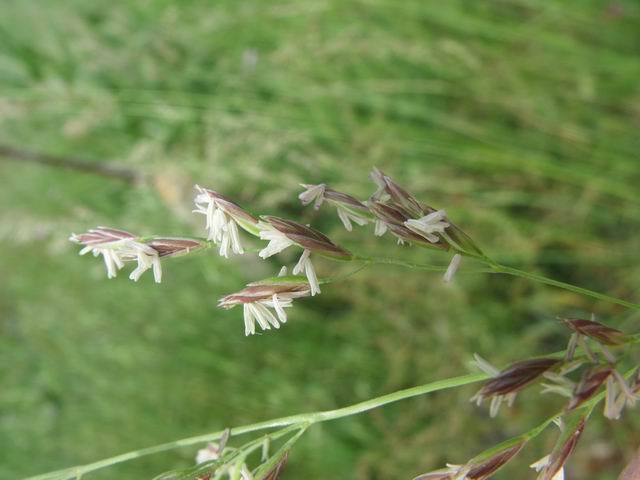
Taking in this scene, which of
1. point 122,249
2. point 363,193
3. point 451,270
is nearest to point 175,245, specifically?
point 122,249

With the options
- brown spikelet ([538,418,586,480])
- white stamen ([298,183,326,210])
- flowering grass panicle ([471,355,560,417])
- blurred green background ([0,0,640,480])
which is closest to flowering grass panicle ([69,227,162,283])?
white stamen ([298,183,326,210])

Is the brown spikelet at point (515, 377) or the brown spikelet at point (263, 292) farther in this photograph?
the brown spikelet at point (263, 292)

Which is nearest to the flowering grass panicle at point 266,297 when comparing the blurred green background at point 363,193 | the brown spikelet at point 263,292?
the brown spikelet at point 263,292

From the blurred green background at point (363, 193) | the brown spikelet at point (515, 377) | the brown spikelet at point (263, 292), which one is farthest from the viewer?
the blurred green background at point (363, 193)

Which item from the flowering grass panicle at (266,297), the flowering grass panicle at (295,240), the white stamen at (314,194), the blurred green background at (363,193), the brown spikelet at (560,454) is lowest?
the blurred green background at (363,193)

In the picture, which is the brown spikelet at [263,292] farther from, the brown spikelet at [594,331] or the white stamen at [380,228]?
the brown spikelet at [594,331]

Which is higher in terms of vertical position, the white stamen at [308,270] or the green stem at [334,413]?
the white stamen at [308,270]

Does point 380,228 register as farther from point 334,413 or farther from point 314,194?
point 334,413

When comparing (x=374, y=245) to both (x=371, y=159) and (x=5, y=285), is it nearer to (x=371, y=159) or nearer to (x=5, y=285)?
(x=371, y=159)
